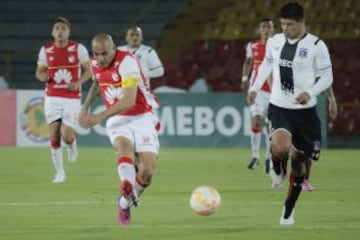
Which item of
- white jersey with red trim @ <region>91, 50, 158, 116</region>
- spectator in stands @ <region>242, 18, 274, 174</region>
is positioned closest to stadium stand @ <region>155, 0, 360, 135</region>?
spectator in stands @ <region>242, 18, 274, 174</region>

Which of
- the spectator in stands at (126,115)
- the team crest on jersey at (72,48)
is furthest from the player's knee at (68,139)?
the spectator in stands at (126,115)

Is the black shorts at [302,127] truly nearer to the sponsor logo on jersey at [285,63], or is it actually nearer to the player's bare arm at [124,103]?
the sponsor logo on jersey at [285,63]

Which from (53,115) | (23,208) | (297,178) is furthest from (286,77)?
(53,115)

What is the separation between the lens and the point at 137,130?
10.8 m

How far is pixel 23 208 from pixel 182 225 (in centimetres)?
231

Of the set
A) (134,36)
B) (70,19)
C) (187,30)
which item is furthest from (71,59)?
(187,30)

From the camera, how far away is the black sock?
10.5 meters

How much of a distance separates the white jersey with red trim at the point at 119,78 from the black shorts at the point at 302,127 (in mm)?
1297

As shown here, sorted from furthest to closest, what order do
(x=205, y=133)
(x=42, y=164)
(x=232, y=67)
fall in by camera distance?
(x=232, y=67)
(x=205, y=133)
(x=42, y=164)

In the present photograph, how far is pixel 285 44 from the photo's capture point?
11188 millimetres

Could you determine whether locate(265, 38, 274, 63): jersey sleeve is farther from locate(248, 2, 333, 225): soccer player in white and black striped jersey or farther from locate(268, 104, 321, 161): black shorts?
locate(268, 104, 321, 161): black shorts

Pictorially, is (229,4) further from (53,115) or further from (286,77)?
(286,77)

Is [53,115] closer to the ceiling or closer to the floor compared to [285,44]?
closer to the floor

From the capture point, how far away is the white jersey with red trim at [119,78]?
10.6m
